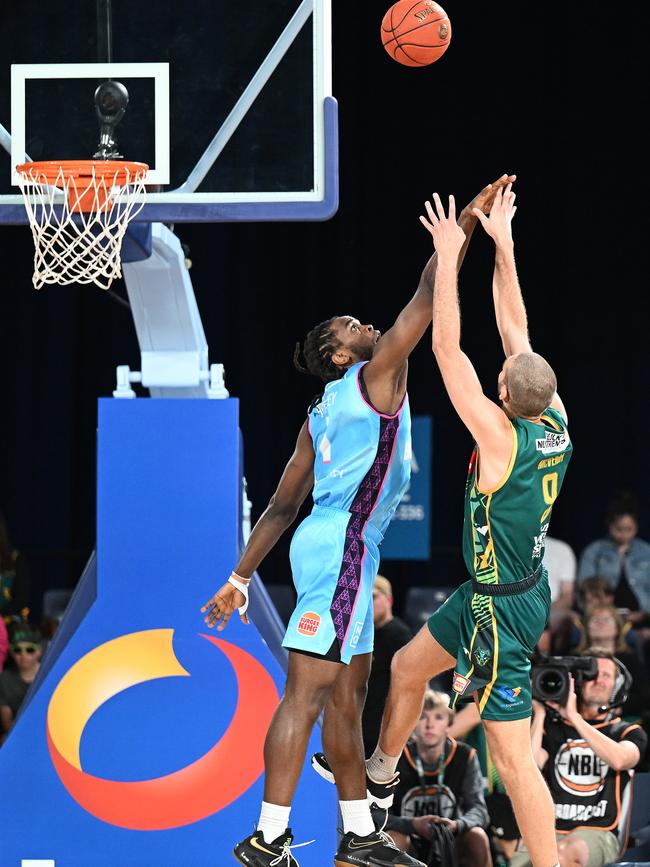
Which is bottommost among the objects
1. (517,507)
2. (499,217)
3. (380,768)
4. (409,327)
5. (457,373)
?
(380,768)

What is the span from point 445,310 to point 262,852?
2178 millimetres

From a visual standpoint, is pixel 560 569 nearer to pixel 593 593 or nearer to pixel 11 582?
pixel 593 593

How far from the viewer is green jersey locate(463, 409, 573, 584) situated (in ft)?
17.7

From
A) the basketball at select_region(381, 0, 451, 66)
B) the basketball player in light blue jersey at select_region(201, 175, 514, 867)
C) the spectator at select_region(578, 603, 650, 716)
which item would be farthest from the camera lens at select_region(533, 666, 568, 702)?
the basketball at select_region(381, 0, 451, 66)

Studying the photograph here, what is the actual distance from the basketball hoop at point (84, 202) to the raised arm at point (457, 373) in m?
1.65

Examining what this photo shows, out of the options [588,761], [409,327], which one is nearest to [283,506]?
[409,327]

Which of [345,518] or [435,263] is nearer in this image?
[435,263]

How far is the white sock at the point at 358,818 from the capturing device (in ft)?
18.9

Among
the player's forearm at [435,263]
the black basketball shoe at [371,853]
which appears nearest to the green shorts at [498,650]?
the black basketball shoe at [371,853]

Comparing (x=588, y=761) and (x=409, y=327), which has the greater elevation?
(x=409, y=327)

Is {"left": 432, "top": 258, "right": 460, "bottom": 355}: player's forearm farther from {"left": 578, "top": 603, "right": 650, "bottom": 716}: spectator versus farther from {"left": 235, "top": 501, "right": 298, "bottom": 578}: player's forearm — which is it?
{"left": 578, "top": 603, "right": 650, "bottom": 716}: spectator

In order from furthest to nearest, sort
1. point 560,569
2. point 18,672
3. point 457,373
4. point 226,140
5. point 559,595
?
point 560,569 → point 559,595 → point 18,672 → point 226,140 → point 457,373

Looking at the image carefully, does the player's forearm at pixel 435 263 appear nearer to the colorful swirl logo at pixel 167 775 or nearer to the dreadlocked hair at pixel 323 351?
the dreadlocked hair at pixel 323 351

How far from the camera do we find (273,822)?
5469 mm
